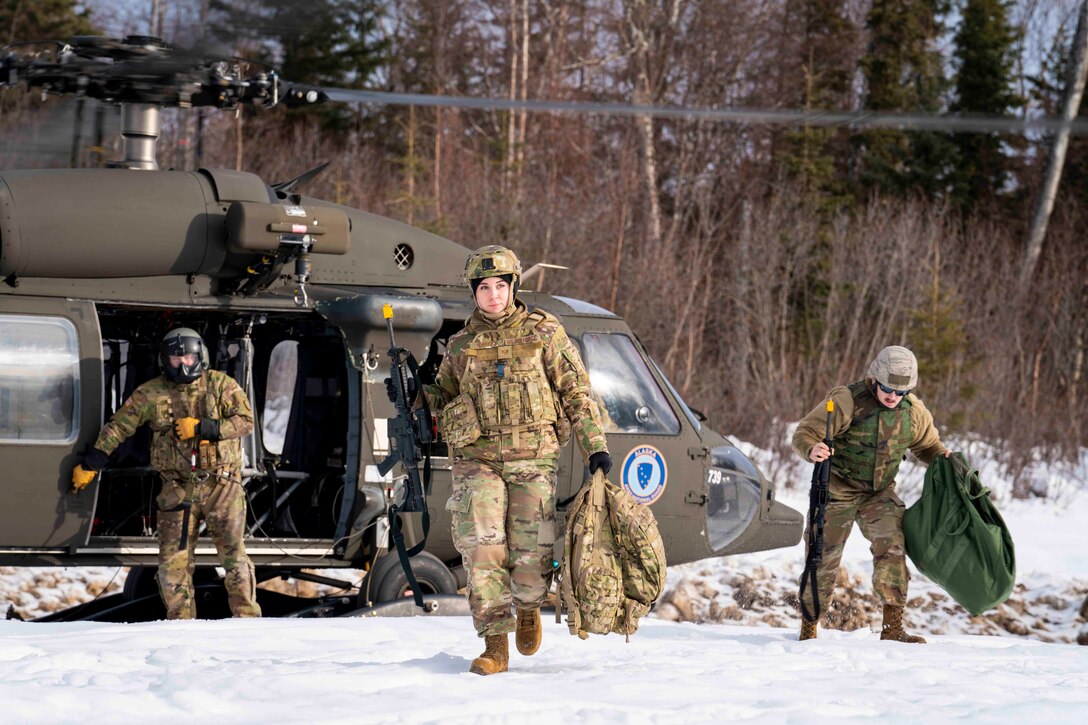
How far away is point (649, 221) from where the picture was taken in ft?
85.6

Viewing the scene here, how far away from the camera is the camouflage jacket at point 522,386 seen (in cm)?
524

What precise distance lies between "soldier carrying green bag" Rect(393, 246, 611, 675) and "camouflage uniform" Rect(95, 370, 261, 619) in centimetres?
264

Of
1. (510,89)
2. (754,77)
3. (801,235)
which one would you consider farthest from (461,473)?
(754,77)

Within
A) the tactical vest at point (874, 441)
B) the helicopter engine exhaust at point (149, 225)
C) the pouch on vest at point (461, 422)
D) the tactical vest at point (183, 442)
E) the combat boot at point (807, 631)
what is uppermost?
the helicopter engine exhaust at point (149, 225)

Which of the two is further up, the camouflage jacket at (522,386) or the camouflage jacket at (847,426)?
the camouflage jacket at (522,386)

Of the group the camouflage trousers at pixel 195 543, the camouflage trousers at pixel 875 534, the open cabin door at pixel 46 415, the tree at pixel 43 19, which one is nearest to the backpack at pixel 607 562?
the camouflage trousers at pixel 875 534

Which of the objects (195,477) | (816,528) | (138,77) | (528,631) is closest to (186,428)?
(195,477)

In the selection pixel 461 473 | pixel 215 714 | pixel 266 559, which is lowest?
pixel 266 559

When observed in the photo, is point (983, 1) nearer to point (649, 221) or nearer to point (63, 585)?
point (649, 221)

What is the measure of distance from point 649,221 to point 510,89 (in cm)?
391

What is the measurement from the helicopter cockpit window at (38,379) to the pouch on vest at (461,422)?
2.94m

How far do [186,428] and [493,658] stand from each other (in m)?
3.08

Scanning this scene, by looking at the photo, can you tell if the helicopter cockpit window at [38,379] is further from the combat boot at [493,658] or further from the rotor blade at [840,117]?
the combat boot at [493,658]

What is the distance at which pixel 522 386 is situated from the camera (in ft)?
17.3
